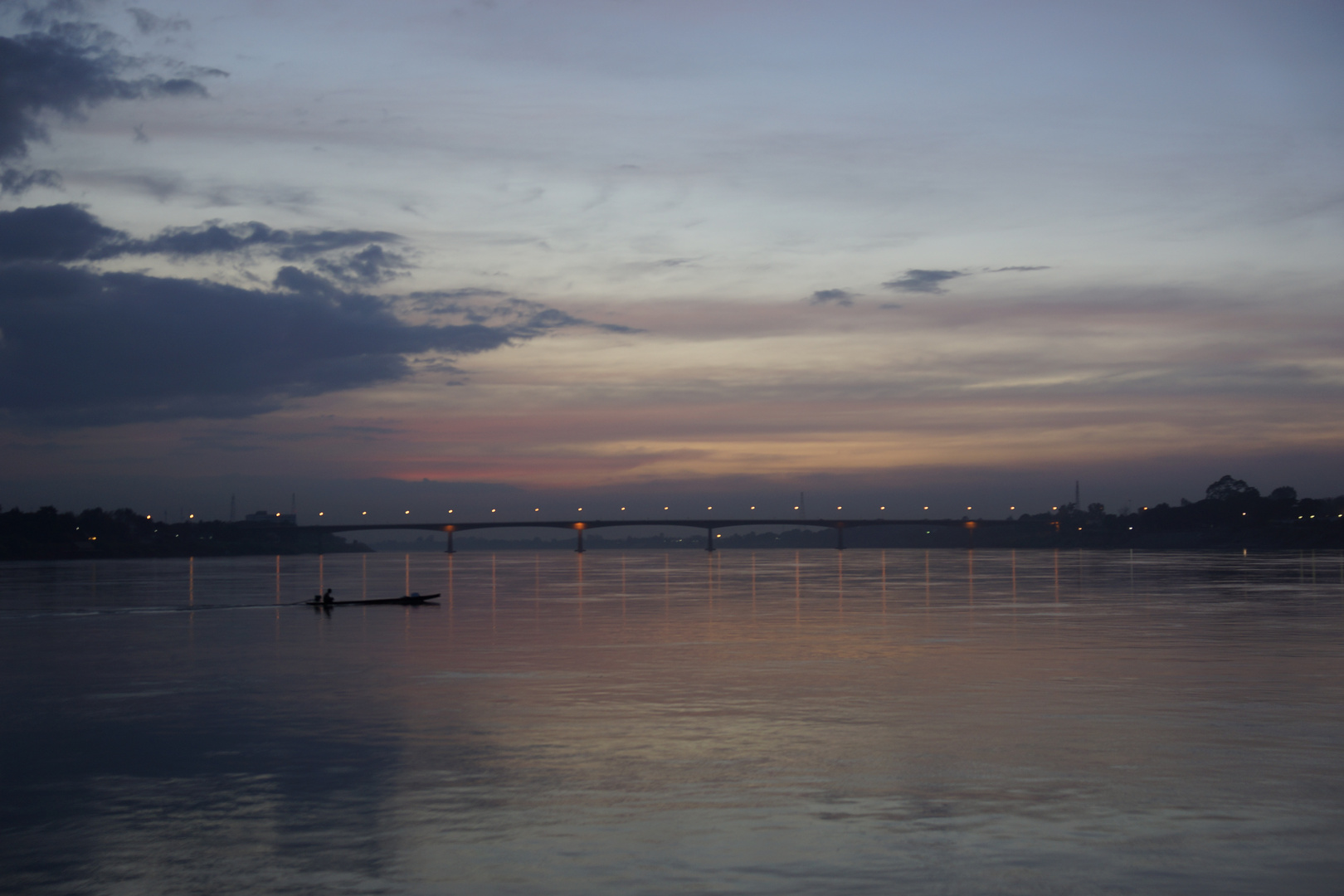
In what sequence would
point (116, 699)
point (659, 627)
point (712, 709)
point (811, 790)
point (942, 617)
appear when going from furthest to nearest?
point (942, 617) → point (659, 627) → point (116, 699) → point (712, 709) → point (811, 790)

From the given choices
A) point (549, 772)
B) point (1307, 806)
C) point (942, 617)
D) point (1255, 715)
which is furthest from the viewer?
point (942, 617)

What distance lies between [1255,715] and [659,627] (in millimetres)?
29089

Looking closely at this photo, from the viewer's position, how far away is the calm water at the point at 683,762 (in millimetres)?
14375

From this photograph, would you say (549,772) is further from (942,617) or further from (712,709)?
(942,617)

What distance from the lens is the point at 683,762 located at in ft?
67.9

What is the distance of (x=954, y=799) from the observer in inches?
691

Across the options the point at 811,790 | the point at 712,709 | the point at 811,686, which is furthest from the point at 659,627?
the point at 811,790

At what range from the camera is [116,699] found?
98.1ft

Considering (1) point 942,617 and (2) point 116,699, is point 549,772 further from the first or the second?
(1) point 942,617

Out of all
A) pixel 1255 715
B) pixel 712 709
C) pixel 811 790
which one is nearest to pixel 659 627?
pixel 712 709

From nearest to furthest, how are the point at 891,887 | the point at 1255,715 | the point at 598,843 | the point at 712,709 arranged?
1. the point at 891,887
2. the point at 598,843
3. the point at 1255,715
4. the point at 712,709

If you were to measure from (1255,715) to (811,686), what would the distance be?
34.3 feet

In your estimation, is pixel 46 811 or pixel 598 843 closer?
pixel 598 843

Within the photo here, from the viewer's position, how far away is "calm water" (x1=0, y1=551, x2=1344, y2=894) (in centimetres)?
1438
